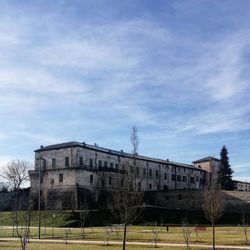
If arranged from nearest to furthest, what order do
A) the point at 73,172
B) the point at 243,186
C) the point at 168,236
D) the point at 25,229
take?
the point at 25,229 < the point at 168,236 < the point at 73,172 < the point at 243,186

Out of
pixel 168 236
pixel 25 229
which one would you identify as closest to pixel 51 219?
pixel 168 236

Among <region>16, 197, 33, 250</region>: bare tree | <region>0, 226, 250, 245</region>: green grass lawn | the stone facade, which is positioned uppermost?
the stone facade

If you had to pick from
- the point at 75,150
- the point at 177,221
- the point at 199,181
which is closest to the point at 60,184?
the point at 75,150

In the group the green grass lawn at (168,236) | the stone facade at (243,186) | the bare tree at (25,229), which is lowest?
the green grass lawn at (168,236)

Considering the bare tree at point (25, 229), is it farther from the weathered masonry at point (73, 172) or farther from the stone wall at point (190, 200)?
the stone wall at point (190, 200)

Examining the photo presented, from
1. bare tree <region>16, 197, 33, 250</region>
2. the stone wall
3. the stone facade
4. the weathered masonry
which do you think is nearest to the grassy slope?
bare tree <region>16, 197, 33, 250</region>

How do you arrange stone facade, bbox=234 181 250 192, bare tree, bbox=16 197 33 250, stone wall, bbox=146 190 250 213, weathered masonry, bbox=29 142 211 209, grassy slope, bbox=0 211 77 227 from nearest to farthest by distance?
bare tree, bbox=16 197 33 250
grassy slope, bbox=0 211 77 227
stone wall, bbox=146 190 250 213
weathered masonry, bbox=29 142 211 209
stone facade, bbox=234 181 250 192

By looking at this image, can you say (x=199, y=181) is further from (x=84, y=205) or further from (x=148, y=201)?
(x=84, y=205)

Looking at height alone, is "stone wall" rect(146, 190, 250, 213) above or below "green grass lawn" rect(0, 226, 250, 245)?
above

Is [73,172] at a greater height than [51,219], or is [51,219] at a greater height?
[73,172]

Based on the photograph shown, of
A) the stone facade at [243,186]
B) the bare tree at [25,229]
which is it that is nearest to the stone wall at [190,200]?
the bare tree at [25,229]

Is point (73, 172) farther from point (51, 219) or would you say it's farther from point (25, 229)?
point (25, 229)

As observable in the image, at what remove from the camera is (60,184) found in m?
85.1

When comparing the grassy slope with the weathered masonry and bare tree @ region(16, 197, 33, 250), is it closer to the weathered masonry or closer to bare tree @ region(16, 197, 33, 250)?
bare tree @ region(16, 197, 33, 250)
